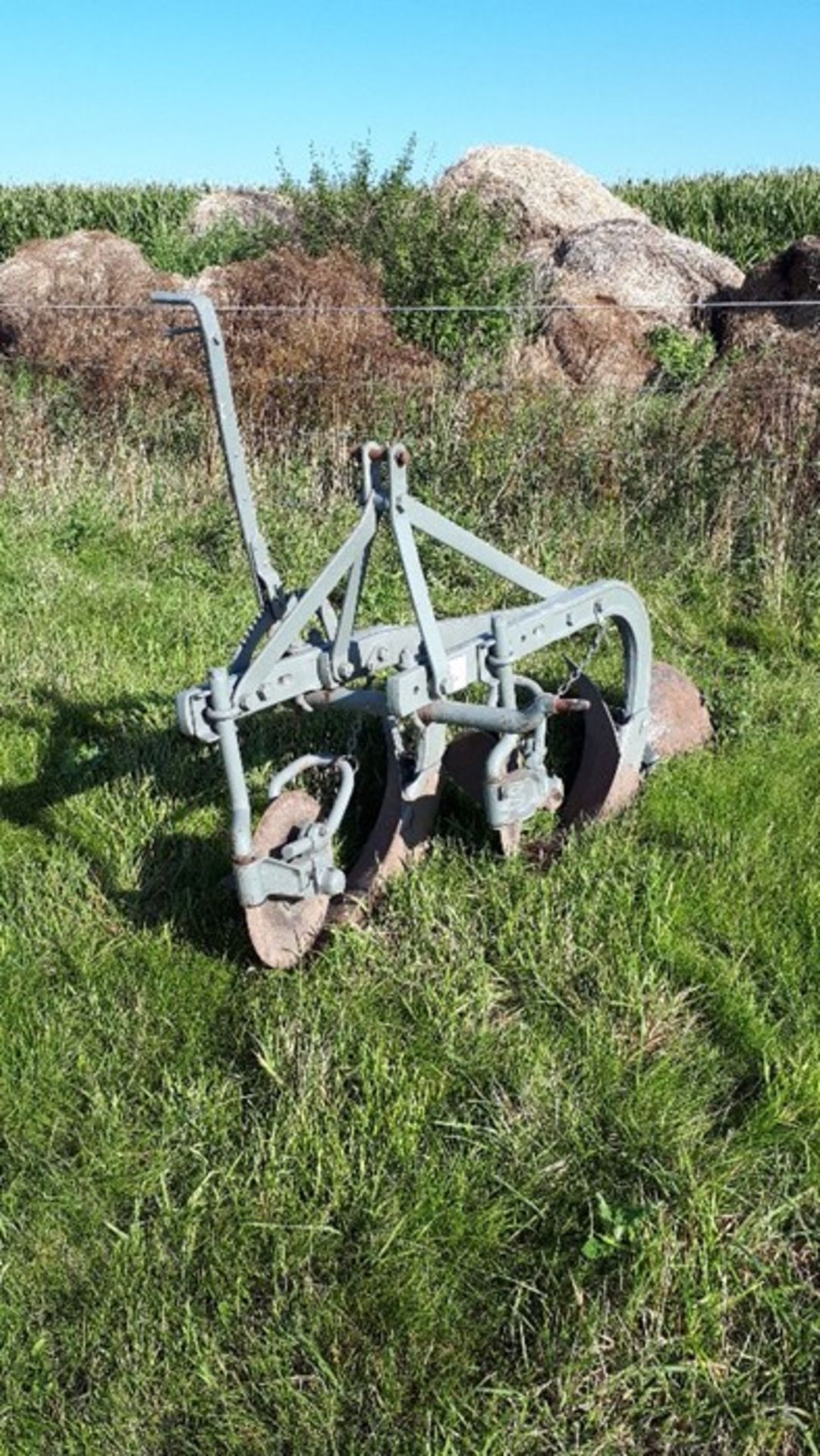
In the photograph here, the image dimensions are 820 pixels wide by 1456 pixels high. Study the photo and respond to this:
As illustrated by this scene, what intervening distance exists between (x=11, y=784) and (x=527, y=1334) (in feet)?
8.54

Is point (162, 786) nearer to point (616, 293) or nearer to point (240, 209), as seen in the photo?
point (616, 293)

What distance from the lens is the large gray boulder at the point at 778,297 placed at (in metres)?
8.65

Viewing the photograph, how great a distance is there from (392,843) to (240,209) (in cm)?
1398

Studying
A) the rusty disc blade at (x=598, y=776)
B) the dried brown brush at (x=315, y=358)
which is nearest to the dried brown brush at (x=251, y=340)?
the dried brown brush at (x=315, y=358)

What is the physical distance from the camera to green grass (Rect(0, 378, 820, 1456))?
7.42 ft

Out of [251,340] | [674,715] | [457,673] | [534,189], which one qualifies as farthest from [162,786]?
[534,189]

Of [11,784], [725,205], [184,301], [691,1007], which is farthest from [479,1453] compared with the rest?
[725,205]

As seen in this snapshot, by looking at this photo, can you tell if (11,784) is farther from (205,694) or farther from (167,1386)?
(167,1386)

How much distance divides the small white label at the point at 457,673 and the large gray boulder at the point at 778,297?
573 centimetres

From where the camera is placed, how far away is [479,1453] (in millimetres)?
2129

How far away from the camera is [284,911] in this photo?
3.33 metres

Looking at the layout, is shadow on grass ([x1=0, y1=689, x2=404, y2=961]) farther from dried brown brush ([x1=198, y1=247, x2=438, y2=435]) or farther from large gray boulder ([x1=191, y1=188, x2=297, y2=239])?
large gray boulder ([x1=191, y1=188, x2=297, y2=239])

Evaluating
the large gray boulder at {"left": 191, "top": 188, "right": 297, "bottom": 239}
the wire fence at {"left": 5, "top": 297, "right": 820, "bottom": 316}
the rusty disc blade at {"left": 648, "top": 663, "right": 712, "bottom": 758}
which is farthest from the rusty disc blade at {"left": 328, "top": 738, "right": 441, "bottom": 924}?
the large gray boulder at {"left": 191, "top": 188, "right": 297, "bottom": 239}

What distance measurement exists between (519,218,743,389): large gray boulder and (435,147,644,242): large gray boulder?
2.34 ft
